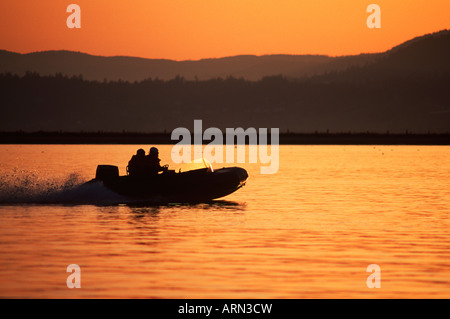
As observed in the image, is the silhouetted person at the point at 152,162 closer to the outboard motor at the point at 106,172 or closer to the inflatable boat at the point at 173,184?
the inflatable boat at the point at 173,184

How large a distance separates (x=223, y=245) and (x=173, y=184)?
10872 millimetres

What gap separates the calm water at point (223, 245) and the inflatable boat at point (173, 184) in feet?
1.78

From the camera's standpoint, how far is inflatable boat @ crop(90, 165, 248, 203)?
32.7m

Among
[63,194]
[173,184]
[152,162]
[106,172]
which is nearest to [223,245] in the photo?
[152,162]

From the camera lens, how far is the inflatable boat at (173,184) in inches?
1287

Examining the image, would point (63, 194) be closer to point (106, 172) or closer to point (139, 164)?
point (106, 172)

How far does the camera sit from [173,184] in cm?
3300

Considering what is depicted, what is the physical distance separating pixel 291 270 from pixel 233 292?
2860 mm

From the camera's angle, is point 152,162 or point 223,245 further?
point 152,162

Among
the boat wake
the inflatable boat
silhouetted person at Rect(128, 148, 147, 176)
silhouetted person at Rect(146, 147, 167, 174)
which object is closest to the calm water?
the boat wake

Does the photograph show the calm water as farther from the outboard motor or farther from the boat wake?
the outboard motor

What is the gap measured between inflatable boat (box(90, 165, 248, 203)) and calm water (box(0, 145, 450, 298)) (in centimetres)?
54
